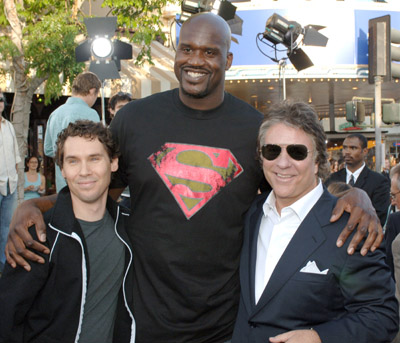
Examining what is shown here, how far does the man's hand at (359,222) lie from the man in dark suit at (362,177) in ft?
12.1

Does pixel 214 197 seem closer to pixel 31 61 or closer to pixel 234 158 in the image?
pixel 234 158

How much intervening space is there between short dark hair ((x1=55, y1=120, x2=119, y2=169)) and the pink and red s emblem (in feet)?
0.74

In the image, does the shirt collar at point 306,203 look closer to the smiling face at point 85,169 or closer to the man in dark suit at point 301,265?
the man in dark suit at point 301,265

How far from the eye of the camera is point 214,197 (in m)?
2.32

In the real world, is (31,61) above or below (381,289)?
above

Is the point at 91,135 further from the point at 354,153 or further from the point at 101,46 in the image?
the point at 101,46

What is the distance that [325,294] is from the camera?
6.39 ft

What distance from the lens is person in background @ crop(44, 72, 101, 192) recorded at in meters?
4.98

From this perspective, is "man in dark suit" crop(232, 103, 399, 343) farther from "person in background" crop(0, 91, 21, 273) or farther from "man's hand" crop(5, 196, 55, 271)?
"person in background" crop(0, 91, 21, 273)

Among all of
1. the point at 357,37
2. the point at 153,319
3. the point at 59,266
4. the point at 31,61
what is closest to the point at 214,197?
the point at 153,319

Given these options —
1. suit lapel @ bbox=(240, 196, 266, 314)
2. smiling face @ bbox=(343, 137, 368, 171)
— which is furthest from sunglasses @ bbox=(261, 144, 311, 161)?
smiling face @ bbox=(343, 137, 368, 171)

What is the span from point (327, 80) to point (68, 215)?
1390 cm

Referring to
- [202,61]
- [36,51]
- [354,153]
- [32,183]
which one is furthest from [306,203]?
[32,183]

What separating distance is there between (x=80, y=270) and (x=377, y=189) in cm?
467
